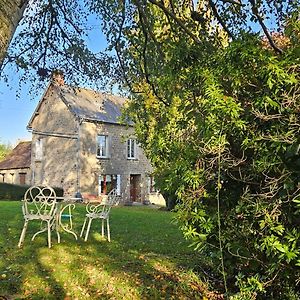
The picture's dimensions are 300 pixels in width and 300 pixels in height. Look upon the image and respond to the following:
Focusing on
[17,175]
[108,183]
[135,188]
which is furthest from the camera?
[17,175]

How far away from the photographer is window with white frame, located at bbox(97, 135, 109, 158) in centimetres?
2841

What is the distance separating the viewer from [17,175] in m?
32.3

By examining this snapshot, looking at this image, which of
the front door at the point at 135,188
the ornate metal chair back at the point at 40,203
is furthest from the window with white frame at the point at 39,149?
the ornate metal chair back at the point at 40,203

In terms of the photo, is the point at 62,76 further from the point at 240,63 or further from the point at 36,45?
the point at 240,63

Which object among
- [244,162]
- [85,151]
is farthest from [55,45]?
[85,151]

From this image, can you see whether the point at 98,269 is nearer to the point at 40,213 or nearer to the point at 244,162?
the point at 40,213

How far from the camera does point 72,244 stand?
7605 millimetres

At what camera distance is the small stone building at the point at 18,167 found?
104 feet

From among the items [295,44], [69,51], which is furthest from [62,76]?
[295,44]

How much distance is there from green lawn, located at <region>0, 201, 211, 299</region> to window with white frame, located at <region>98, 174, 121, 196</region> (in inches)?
764

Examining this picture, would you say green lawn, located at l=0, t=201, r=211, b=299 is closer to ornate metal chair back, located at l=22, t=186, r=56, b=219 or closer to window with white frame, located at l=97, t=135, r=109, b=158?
ornate metal chair back, located at l=22, t=186, r=56, b=219

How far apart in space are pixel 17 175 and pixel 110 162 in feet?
28.9

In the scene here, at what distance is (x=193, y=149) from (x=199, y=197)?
541 mm

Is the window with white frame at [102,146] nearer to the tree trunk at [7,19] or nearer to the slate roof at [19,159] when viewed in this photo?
the slate roof at [19,159]
